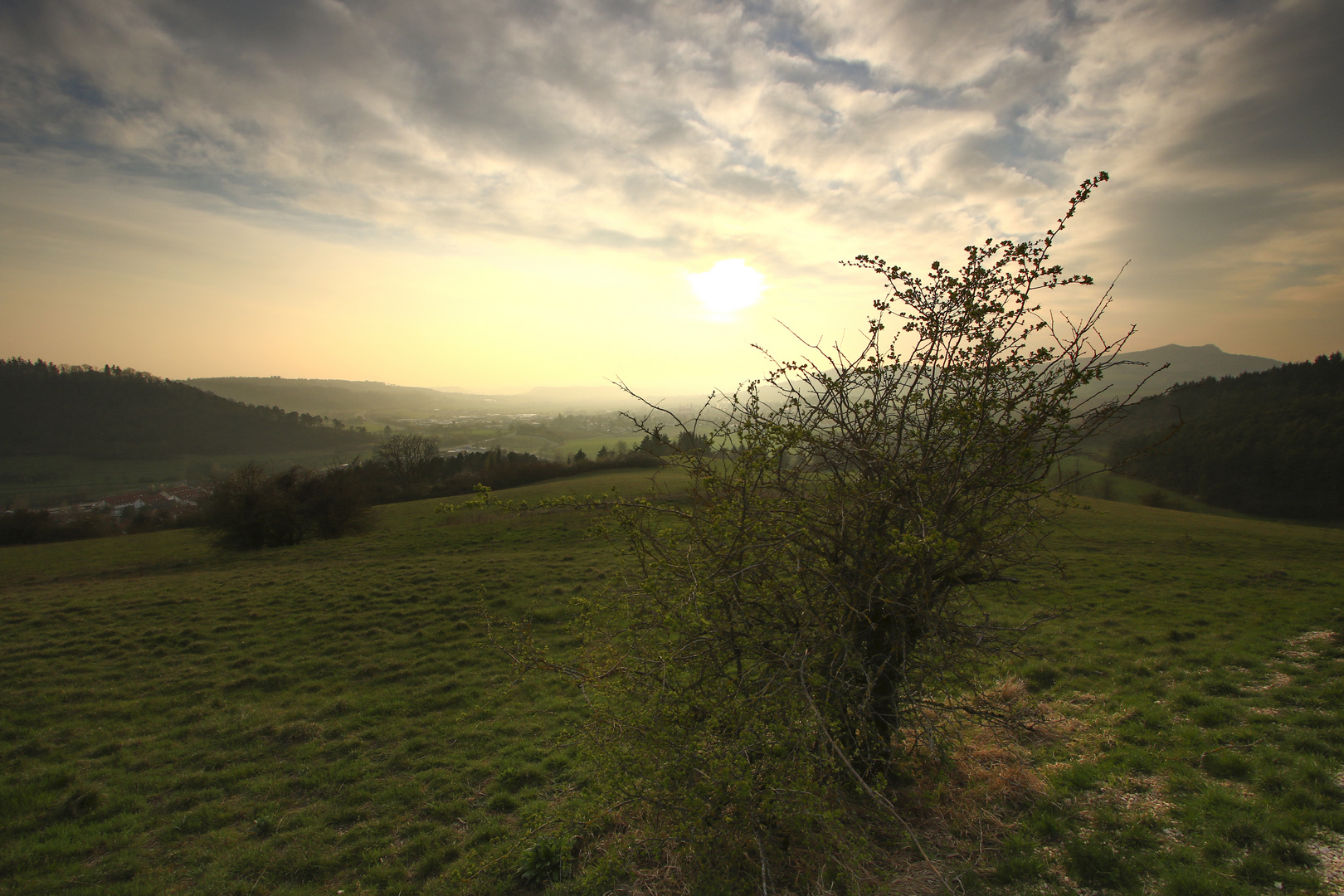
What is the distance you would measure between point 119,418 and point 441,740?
6517 inches

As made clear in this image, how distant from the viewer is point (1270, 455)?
166ft

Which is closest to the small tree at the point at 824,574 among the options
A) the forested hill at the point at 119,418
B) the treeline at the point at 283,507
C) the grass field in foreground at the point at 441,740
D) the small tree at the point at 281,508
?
the grass field in foreground at the point at 441,740

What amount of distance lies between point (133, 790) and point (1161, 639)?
1735cm

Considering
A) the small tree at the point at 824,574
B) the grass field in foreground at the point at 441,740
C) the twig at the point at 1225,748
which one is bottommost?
the grass field in foreground at the point at 441,740

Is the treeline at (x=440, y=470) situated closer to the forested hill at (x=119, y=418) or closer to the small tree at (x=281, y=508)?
the small tree at (x=281, y=508)

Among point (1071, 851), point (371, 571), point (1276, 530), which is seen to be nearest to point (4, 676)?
point (371, 571)

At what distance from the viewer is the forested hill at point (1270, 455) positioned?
159ft

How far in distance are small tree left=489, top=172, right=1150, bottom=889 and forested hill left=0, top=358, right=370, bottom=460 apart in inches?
A: 6003

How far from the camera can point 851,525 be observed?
15.5ft

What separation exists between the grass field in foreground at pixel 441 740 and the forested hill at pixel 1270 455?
149ft

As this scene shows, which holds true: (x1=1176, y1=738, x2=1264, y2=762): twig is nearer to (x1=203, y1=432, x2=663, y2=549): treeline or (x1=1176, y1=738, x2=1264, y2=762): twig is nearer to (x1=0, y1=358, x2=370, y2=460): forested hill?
(x1=203, y1=432, x2=663, y2=549): treeline

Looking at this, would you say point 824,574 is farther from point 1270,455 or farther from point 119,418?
point 119,418

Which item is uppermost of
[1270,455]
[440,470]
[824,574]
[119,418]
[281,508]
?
[119,418]

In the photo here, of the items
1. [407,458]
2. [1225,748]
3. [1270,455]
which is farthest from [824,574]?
[1270,455]
